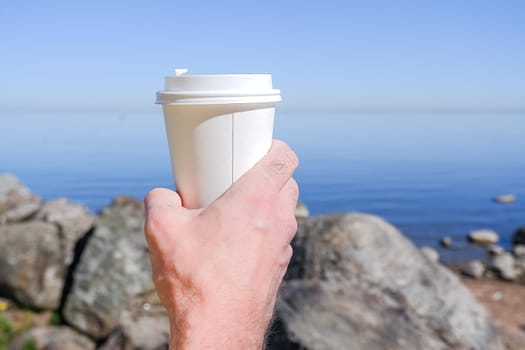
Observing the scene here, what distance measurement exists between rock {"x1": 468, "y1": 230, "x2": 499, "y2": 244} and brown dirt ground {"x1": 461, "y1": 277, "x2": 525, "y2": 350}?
3.32 metres

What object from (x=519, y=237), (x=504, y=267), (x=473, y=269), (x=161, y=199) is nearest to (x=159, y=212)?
(x=161, y=199)

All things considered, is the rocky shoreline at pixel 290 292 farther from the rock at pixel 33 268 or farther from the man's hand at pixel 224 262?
the man's hand at pixel 224 262

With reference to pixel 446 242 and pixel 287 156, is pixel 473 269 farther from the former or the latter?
pixel 287 156

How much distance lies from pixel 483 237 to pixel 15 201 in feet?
34.7

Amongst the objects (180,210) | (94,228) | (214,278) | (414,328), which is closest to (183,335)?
(214,278)

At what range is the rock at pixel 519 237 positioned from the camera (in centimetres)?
1379

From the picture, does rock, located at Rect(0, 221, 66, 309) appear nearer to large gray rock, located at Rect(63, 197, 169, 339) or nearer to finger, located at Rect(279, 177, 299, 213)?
large gray rock, located at Rect(63, 197, 169, 339)

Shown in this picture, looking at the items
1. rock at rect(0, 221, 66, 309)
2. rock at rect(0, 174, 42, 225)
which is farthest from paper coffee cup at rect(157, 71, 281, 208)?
rock at rect(0, 174, 42, 225)

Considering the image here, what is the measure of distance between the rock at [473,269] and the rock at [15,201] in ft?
26.1

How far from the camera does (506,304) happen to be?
862cm

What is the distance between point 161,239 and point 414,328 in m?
3.06

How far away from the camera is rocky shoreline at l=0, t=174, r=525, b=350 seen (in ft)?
13.0

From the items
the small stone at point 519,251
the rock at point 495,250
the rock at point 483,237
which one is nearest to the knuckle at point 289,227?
the small stone at point 519,251

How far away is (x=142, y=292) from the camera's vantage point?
648 cm
